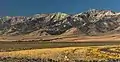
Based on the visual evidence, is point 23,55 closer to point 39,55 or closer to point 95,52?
point 39,55

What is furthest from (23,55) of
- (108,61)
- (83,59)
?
(108,61)

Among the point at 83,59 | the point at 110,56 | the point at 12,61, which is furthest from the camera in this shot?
the point at 110,56

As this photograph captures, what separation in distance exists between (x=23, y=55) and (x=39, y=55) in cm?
343

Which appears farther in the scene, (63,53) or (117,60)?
(63,53)

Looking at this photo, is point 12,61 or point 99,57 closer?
point 12,61

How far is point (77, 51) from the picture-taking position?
86.6 m

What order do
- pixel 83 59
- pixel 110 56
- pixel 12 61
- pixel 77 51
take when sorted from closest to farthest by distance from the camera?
pixel 12 61 → pixel 83 59 → pixel 110 56 → pixel 77 51

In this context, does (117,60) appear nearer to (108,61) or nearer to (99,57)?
(108,61)

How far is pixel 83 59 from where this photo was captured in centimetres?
7506

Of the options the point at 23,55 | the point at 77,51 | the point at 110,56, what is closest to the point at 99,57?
the point at 110,56

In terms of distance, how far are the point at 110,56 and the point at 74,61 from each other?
1207 centimetres

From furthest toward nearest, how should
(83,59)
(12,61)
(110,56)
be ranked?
(110,56)
(83,59)
(12,61)

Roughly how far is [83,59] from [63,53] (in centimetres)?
948

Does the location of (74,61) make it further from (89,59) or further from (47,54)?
(47,54)
